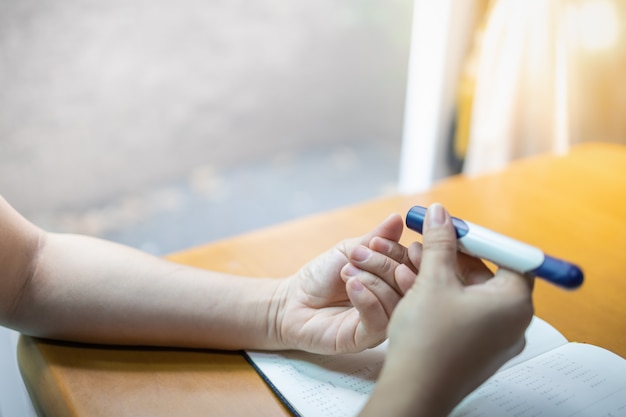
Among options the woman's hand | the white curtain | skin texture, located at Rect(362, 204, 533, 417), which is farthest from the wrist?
the white curtain

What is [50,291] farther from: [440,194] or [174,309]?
[440,194]

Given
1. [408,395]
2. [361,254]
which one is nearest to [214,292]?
[361,254]

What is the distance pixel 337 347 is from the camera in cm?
53

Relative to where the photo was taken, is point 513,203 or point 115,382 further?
point 513,203

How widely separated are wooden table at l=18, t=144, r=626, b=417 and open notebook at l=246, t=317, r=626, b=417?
0.02 m

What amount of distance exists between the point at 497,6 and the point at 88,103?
1.10m

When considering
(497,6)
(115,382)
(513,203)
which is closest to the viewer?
(115,382)

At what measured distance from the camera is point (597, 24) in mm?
1212

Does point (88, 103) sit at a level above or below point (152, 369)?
above

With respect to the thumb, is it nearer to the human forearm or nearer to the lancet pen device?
the lancet pen device

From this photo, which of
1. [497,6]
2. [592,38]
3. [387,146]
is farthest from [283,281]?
[387,146]

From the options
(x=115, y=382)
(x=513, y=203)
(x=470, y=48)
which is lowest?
(x=115, y=382)

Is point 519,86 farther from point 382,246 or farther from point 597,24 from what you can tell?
point 382,246

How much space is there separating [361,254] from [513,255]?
0.46 ft
